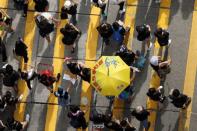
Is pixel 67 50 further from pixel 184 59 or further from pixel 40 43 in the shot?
pixel 184 59

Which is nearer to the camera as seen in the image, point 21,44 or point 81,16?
point 21,44

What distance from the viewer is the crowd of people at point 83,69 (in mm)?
17578

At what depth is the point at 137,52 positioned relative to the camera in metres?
18.6

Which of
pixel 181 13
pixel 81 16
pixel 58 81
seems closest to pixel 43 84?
pixel 58 81

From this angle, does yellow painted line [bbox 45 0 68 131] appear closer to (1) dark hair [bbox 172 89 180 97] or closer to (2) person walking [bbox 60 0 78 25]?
(2) person walking [bbox 60 0 78 25]

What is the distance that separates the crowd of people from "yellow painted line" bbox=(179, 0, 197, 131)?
0.45 m

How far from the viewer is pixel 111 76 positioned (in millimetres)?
16625

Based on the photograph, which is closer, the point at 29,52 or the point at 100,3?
the point at 100,3

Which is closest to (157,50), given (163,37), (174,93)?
(163,37)

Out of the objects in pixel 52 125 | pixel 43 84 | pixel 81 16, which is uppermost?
pixel 81 16

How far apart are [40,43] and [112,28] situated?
3.01 metres

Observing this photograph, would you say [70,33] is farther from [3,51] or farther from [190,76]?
[190,76]

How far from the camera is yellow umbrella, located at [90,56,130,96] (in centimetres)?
1664

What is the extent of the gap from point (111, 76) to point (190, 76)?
11.6ft
